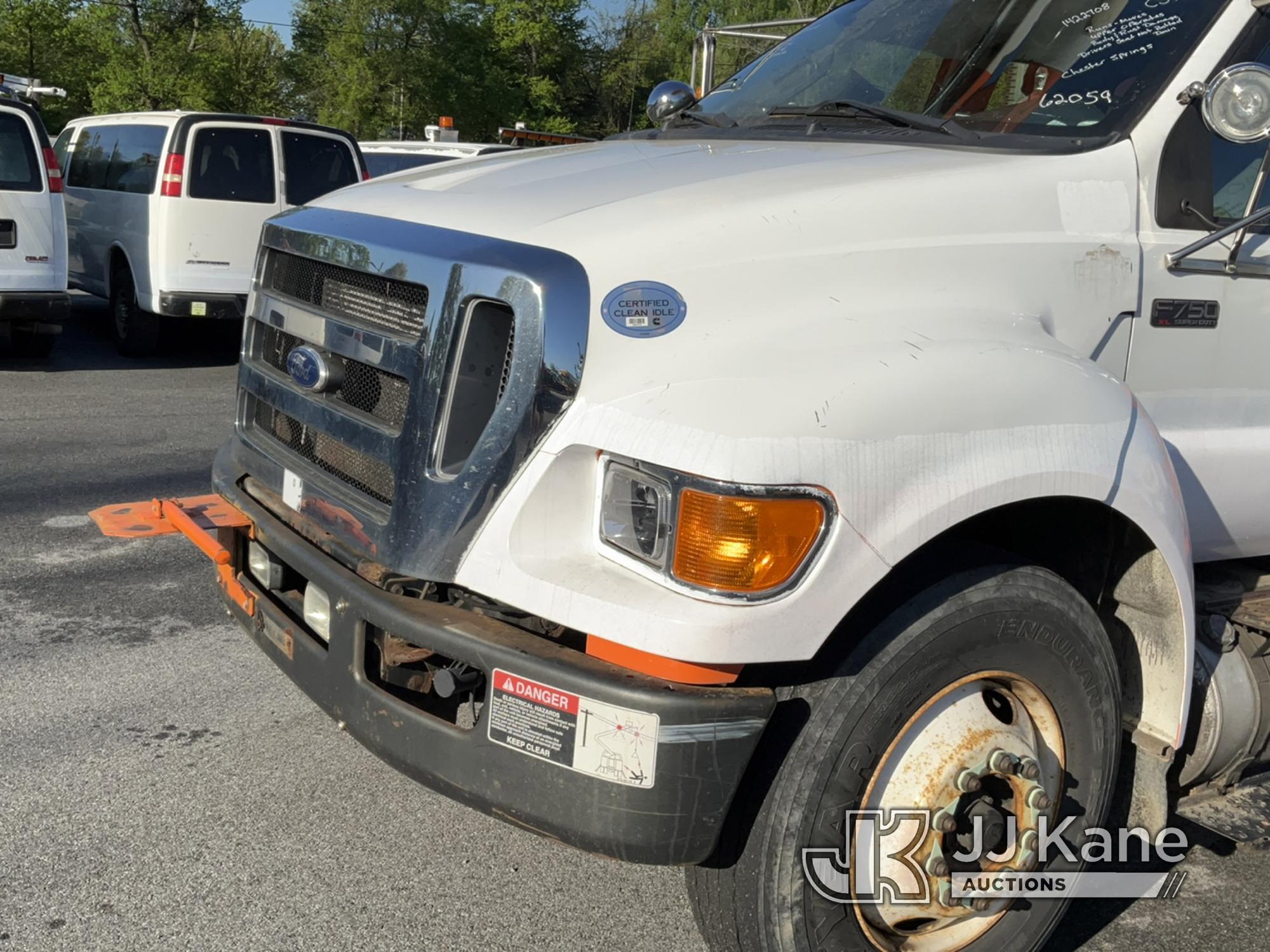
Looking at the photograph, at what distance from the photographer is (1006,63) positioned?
134 inches

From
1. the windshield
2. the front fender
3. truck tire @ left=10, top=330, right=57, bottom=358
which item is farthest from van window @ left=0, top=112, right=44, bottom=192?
the front fender

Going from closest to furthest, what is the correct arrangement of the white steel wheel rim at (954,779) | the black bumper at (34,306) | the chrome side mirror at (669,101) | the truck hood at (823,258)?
the truck hood at (823,258), the white steel wheel rim at (954,779), the chrome side mirror at (669,101), the black bumper at (34,306)

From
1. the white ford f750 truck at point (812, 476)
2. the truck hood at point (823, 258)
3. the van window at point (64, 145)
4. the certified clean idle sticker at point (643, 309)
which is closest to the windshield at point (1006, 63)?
the white ford f750 truck at point (812, 476)

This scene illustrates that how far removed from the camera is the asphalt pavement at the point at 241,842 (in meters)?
3.10

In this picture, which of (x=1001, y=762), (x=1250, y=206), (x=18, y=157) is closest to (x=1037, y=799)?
(x=1001, y=762)

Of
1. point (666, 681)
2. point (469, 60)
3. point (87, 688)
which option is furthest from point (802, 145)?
point (469, 60)

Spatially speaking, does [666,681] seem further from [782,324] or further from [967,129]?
[967,129]

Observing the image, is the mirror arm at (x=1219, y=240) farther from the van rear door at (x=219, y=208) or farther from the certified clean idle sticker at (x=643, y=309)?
the van rear door at (x=219, y=208)

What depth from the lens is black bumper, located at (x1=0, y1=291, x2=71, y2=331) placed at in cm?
998

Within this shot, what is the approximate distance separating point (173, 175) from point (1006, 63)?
368 inches

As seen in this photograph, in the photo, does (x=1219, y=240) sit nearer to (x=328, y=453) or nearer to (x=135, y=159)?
(x=328, y=453)

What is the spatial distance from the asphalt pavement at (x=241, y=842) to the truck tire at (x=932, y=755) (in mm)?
552

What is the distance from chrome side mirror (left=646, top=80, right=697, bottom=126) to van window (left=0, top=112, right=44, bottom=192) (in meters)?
7.35

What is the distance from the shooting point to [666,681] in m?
2.37
